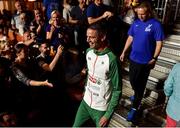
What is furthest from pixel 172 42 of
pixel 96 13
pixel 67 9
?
pixel 67 9

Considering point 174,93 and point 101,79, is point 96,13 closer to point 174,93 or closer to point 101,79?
point 101,79

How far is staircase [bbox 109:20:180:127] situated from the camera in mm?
3855

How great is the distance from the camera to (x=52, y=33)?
452cm

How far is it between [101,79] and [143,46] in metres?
Answer: 1.19

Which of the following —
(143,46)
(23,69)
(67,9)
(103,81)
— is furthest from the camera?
(67,9)

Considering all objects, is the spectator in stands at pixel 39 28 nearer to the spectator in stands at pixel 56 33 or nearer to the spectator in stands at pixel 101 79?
the spectator in stands at pixel 56 33

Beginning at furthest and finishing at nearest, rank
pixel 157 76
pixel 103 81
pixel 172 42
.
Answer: pixel 172 42
pixel 157 76
pixel 103 81

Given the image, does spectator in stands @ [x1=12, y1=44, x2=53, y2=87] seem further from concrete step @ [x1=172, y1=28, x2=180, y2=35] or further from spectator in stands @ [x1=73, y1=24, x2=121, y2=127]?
concrete step @ [x1=172, y1=28, x2=180, y2=35]

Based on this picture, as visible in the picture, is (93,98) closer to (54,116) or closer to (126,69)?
(54,116)

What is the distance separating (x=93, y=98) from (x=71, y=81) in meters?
1.90

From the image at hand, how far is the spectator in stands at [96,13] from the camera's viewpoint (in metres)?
4.62

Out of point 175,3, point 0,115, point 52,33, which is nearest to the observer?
point 0,115

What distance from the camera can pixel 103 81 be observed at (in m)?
2.62

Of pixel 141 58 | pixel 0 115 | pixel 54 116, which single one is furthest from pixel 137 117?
pixel 0 115
